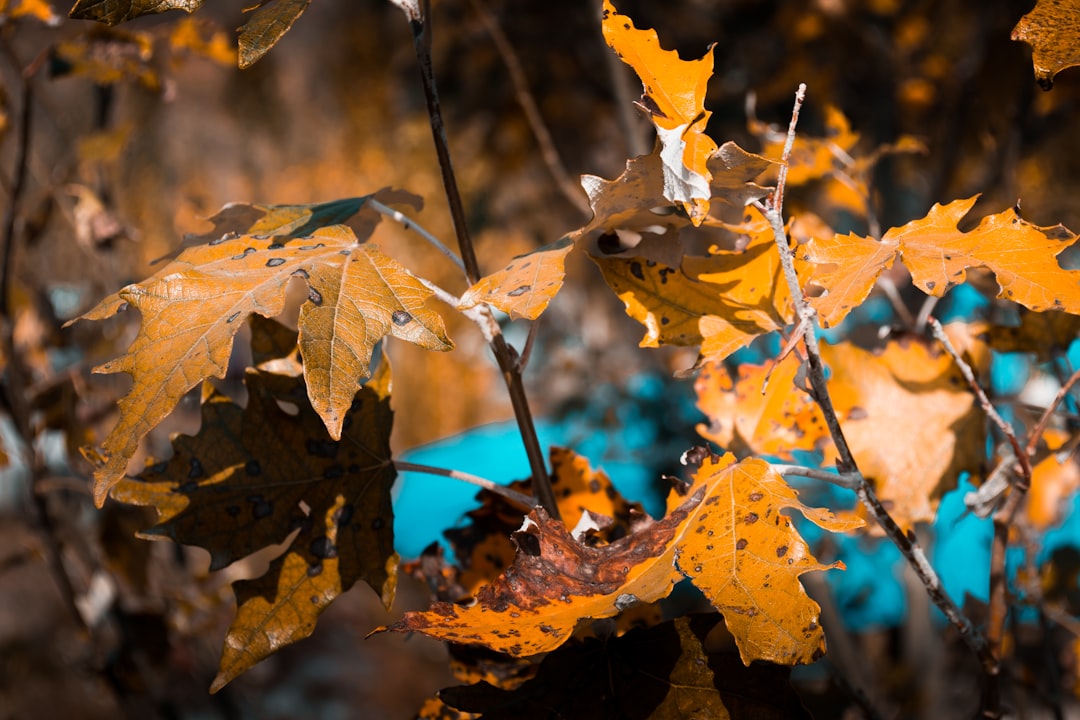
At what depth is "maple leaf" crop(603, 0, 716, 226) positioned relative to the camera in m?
0.34

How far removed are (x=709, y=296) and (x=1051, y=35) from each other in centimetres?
20

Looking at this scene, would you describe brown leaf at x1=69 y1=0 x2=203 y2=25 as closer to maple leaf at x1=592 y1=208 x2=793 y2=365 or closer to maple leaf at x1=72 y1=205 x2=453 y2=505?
maple leaf at x1=72 y1=205 x2=453 y2=505

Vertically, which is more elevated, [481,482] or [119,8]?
[119,8]

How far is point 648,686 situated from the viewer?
0.42m

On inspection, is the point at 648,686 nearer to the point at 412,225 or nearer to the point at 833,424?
the point at 833,424

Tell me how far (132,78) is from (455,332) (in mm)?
2841

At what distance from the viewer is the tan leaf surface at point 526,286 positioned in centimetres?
34

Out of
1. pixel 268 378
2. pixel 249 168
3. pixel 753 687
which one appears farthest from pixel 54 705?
pixel 249 168

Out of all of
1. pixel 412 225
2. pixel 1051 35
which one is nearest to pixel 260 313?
pixel 412 225

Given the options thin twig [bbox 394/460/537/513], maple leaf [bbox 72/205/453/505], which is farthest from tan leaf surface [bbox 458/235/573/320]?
thin twig [bbox 394/460/537/513]

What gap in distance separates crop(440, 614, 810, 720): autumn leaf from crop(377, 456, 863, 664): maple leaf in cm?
6

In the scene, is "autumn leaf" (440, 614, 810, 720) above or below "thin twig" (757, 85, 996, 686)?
below

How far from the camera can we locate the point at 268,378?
50 centimetres

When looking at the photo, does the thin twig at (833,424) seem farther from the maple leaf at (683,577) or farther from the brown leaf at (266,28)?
the brown leaf at (266,28)
